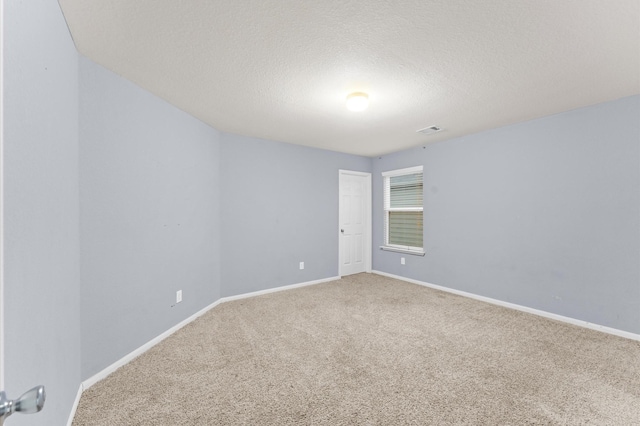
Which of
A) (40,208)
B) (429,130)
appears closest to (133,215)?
(40,208)

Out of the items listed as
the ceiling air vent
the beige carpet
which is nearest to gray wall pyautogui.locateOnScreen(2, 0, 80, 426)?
the beige carpet

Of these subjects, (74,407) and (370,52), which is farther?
(370,52)

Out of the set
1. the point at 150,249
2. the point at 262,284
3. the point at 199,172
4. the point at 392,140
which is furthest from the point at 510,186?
the point at 150,249

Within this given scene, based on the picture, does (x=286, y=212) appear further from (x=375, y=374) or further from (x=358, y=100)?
(x=375, y=374)

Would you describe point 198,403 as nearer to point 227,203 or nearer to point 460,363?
point 460,363

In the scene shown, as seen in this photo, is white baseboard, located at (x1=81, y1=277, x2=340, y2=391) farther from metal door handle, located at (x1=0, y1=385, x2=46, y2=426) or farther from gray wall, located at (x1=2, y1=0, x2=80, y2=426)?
metal door handle, located at (x1=0, y1=385, x2=46, y2=426)

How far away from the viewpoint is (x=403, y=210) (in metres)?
4.97

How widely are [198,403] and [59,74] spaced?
2143mm

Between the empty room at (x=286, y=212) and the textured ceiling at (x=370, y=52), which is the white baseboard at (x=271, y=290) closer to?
the empty room at (x=286, y=212)

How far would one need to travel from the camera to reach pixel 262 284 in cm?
407

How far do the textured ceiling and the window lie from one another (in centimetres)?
187

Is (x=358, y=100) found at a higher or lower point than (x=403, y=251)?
higher

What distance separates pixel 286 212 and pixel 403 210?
7.28 feet

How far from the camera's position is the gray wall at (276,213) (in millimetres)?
3795
